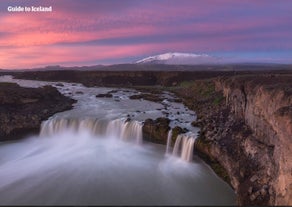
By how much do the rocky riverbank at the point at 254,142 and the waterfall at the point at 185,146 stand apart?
19.6 inches

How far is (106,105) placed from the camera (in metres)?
36.5

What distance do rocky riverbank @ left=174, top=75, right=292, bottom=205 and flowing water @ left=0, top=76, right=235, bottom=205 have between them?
36.6 inches

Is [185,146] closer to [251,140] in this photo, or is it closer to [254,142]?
[251,140]

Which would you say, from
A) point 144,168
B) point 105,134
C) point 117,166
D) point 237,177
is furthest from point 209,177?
point 105,134

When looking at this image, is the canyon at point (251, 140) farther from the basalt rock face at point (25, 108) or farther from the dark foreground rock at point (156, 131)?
the basalt rock face at point (25, 108)

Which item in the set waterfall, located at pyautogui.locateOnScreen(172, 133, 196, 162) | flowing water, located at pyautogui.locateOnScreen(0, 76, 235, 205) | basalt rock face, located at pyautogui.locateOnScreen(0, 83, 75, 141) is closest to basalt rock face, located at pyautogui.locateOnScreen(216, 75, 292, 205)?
flowing water, located at pyautogui.locateOnScreen(0, 76, 235, 205)

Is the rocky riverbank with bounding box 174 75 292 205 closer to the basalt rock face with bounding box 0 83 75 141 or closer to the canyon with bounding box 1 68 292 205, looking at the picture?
the canyon with bounding box 1 68 292 205

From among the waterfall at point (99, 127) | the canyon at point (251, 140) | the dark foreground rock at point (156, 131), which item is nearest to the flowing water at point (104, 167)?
the waterfall at point (99, 127)

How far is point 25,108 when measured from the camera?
31.0 m

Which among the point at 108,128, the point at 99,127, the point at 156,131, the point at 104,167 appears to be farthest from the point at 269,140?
the point at 99,127

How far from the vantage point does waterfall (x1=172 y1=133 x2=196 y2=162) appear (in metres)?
20.0

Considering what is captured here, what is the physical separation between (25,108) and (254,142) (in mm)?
22479

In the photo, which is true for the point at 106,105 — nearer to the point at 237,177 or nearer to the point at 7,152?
the point at 7,152

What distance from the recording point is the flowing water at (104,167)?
1513cm
